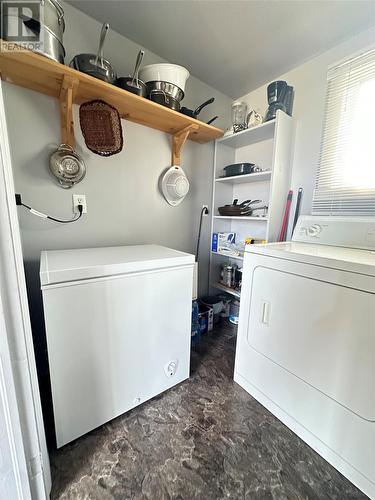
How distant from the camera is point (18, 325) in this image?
69cm

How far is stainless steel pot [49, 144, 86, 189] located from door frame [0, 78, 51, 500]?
2.06 feet

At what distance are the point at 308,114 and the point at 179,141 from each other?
42.1 inches

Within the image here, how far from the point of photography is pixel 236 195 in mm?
2334

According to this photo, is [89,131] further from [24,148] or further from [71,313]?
[71,313]

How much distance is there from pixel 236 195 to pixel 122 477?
2303mm

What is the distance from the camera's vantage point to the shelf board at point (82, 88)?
3.33 feet

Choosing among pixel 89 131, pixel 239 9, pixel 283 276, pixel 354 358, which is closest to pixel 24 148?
pixel 89 131

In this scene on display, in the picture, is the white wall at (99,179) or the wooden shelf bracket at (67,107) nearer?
the wooden shelf bracket at (67,107)

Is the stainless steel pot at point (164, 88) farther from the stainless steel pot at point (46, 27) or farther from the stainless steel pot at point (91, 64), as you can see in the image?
the stainless steel pot at point (46, 27)

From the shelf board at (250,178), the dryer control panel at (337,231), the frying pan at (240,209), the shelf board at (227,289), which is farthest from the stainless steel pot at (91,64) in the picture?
the shelf board at (227,289)

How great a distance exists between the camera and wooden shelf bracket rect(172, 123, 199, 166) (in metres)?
1.69

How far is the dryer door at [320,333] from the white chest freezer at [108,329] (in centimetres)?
50

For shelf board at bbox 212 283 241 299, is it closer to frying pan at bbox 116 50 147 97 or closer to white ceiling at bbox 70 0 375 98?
frying pan at bbox 116 50 147 97

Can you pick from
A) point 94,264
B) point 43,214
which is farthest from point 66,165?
point 94,264
